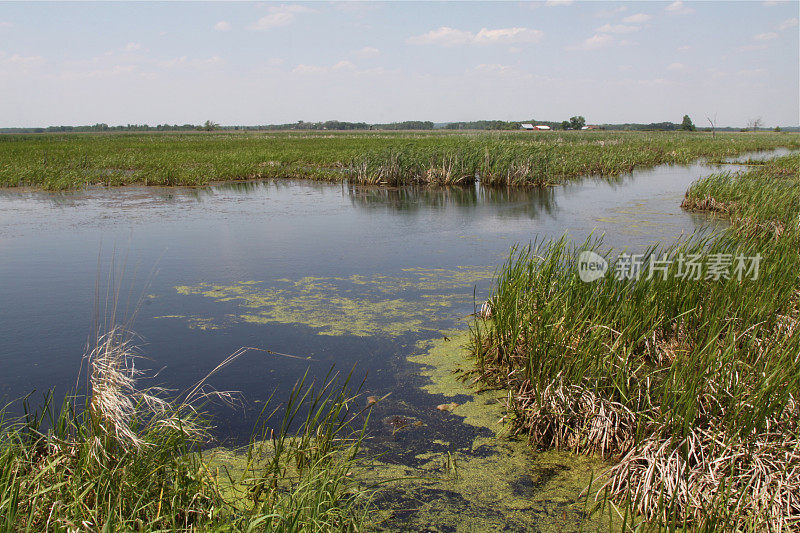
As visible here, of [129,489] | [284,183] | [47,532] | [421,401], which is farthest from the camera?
[284,183]

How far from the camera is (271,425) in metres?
3.43

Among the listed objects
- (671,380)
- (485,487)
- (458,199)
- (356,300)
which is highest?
(458,199)

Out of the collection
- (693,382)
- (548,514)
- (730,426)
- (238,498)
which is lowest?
(548,514)

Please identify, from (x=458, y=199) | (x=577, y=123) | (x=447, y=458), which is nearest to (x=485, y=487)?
(x=447, y=458)

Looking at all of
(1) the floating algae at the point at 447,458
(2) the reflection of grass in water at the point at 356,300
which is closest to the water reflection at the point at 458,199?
(2) the reflection of grass in water at the point at 356,300

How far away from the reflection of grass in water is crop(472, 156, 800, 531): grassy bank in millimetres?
753

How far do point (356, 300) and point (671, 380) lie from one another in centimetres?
337

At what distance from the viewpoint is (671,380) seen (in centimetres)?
302

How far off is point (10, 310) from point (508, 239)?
6.35 m

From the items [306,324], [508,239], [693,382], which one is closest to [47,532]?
[693,382]

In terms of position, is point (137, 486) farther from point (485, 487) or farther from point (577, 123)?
point (577, 123)

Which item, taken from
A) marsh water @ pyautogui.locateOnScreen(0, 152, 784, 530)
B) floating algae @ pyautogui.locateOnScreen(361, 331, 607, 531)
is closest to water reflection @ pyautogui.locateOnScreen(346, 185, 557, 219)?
Answer: marsh water @ pyautogui.locateOnScreen(0, 152, 784, 530)

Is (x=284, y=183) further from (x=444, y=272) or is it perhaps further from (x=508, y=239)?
(x=444, y=272)

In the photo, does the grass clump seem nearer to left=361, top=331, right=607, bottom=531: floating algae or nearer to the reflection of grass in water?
left=361, top=331, right=607, bottom=531: floating algae
